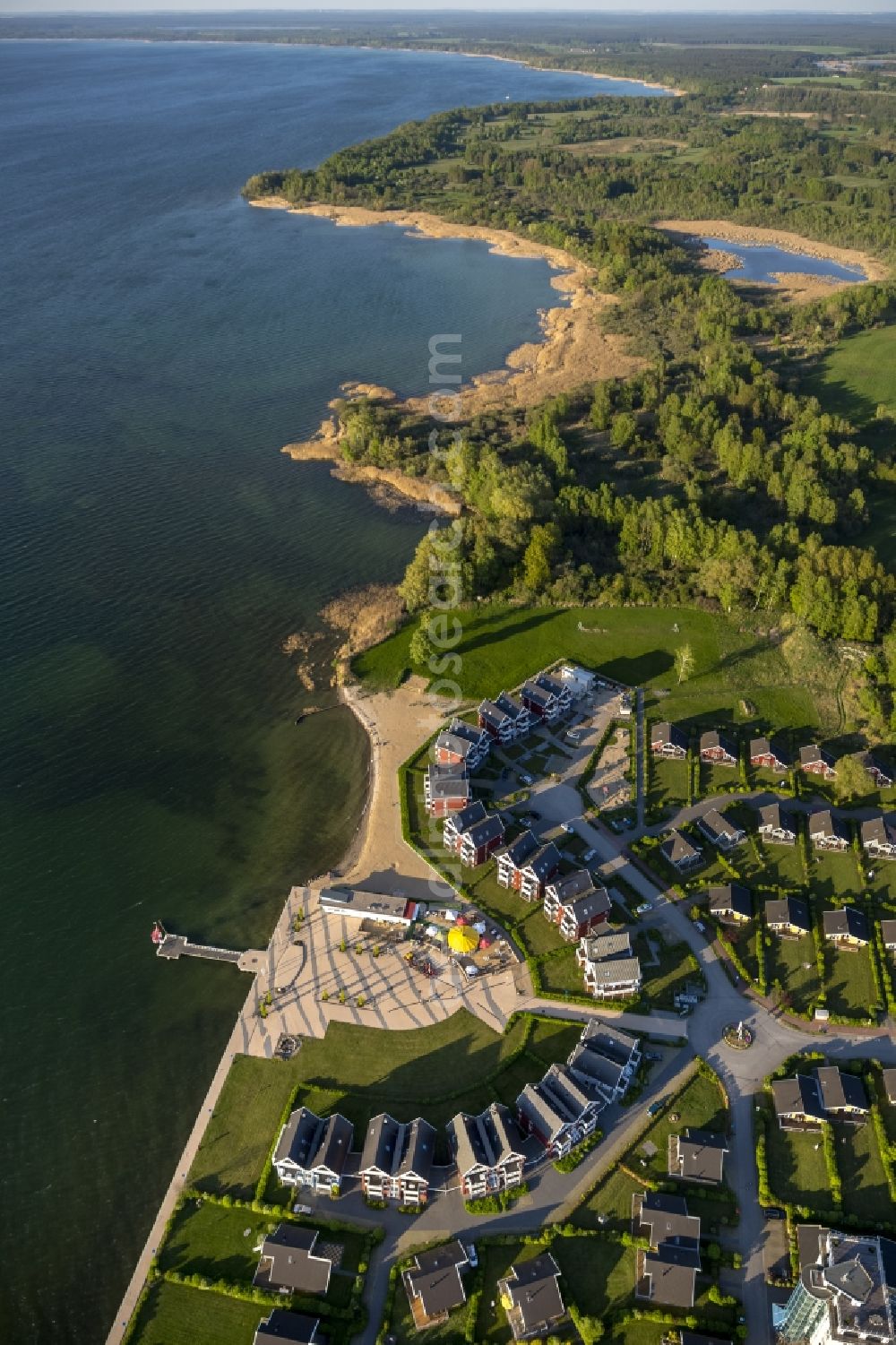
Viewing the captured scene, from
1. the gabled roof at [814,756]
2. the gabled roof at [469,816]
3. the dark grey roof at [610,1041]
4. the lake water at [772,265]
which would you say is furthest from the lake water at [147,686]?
the lake water at [772,265]

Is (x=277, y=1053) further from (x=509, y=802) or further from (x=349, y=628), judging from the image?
(x=349, y=628)

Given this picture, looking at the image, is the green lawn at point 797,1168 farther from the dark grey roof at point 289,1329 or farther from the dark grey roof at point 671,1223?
the dark grey roof at point 289,1329

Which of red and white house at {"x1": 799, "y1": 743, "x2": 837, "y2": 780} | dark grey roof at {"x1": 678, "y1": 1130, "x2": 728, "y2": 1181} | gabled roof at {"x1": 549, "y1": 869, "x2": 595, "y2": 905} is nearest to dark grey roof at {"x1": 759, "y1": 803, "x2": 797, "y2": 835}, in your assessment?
red and white house at {"x1": 799, "y1": 743, "x2": 837, "y2": 780}

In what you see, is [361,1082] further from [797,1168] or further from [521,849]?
[797,1168]

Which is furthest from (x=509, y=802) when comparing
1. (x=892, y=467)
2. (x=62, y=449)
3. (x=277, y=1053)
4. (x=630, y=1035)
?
(x=62, y=449)

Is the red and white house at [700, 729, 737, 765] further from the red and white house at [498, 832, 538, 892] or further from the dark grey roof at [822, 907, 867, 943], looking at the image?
the red and white house at [498, 832, 538, 892]

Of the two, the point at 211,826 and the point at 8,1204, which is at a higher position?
the point at 211,826
